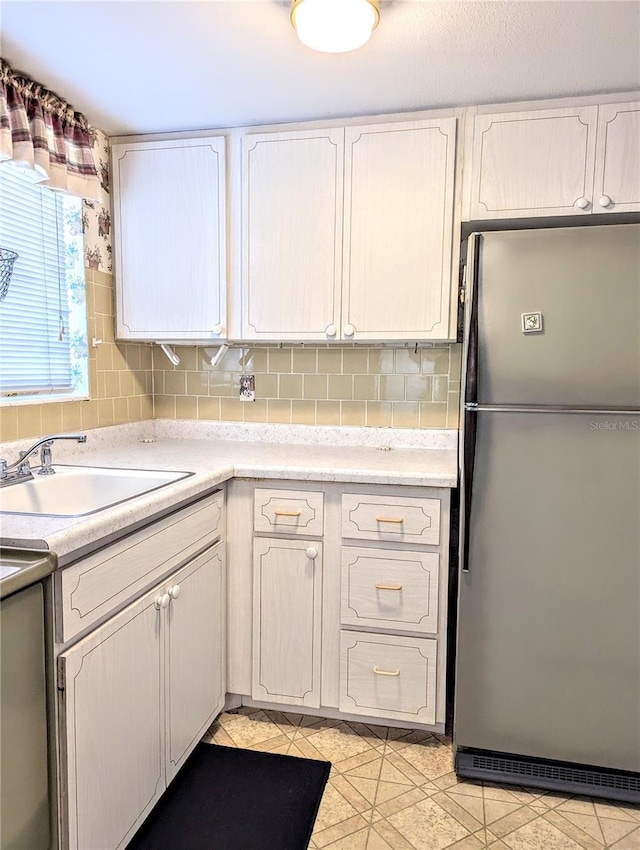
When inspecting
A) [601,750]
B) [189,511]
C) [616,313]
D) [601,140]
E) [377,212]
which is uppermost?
[601,140]

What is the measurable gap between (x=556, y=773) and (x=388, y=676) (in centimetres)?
59

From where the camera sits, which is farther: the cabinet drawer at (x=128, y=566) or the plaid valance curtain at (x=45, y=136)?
the plaid valance curtain at (x=45, y=136)

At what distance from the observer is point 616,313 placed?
1.66 metres

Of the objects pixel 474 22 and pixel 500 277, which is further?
pixel 500 277

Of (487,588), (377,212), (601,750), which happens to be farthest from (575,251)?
(601,750)

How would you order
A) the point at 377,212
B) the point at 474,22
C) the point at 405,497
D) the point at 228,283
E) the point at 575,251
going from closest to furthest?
1. the point at 474,22
2. the point at 575,251
3. the point at 405,497
4. the point at 377,212
5. the point at 228,283

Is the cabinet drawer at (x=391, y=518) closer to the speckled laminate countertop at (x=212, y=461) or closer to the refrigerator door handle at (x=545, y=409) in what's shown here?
the speckled laminate countertop at (x=212, y=461)

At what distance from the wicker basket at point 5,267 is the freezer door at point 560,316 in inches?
58.9

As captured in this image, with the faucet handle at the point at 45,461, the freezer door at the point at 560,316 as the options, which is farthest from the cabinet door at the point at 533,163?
the faucet handle at the point at 45,461

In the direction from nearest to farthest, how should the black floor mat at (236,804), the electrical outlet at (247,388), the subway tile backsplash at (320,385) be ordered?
the black floor mat at (236,804) → the subway tile backsplash at (320,385) → the electrical outlet at (247,388)

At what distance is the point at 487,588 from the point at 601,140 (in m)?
1.55

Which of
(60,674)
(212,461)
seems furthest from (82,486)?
A: (60,674)

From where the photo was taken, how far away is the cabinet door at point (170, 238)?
91.6 inches

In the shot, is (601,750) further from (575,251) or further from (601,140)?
(601,140)
